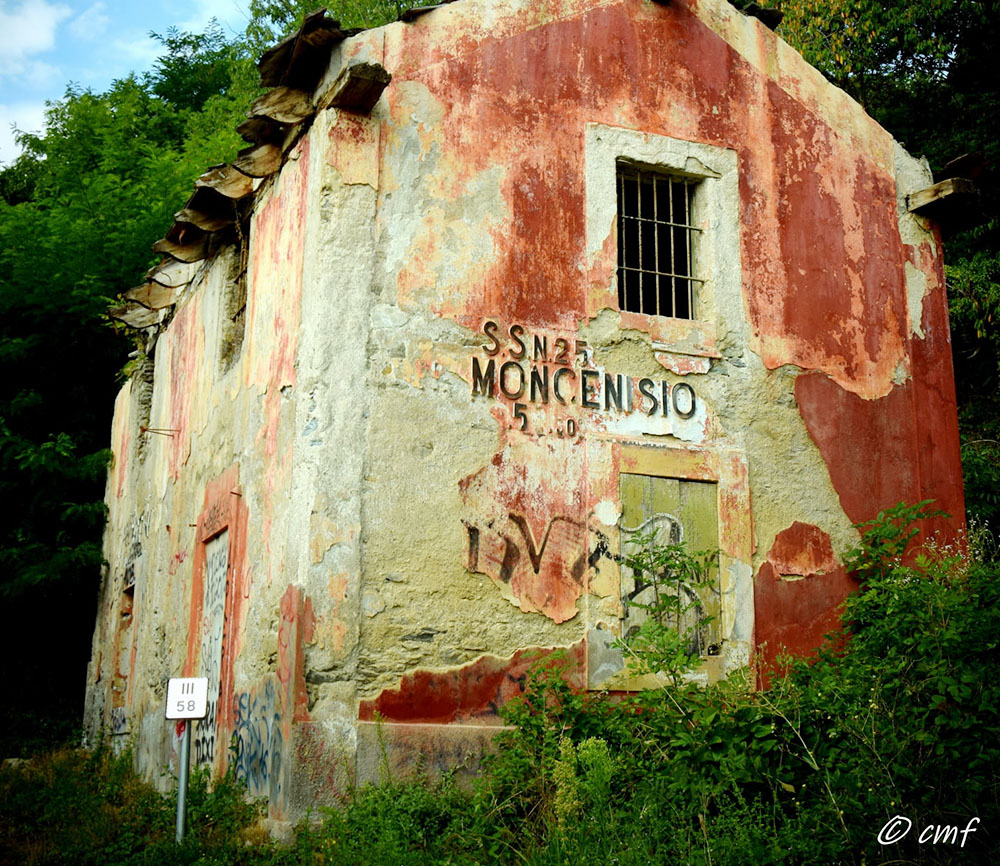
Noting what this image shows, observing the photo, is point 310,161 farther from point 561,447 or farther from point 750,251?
point 750,251

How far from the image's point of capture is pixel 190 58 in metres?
27.5

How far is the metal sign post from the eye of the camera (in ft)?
22.6

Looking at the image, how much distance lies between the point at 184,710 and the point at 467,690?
1.92 m

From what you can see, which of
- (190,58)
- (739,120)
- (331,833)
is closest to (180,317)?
(739,120)

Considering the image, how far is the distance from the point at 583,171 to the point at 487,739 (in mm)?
4473

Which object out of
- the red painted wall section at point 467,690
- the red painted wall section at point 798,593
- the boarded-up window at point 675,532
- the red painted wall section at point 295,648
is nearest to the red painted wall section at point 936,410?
the red painted wall section at point 798,593

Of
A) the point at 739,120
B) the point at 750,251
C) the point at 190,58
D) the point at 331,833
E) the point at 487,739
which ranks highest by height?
the point at 190,58

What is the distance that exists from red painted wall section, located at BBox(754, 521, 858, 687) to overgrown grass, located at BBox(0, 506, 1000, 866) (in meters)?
0.51

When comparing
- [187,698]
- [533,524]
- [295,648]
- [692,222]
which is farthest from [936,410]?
[187,698]

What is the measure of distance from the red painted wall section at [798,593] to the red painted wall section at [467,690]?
1.63 metres

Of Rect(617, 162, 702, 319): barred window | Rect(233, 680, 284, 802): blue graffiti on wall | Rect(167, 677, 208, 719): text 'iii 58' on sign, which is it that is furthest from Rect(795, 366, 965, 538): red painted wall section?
Rect(167, 677, 208, 719): text 'iii 58' on sign

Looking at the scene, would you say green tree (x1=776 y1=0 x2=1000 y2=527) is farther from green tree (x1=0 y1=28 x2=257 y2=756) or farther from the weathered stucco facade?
green tree (x1=0 y1=28 x2=257 y2=756)

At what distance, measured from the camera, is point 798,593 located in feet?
29.9

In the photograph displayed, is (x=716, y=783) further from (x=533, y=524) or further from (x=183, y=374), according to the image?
(x=183, y=374)
